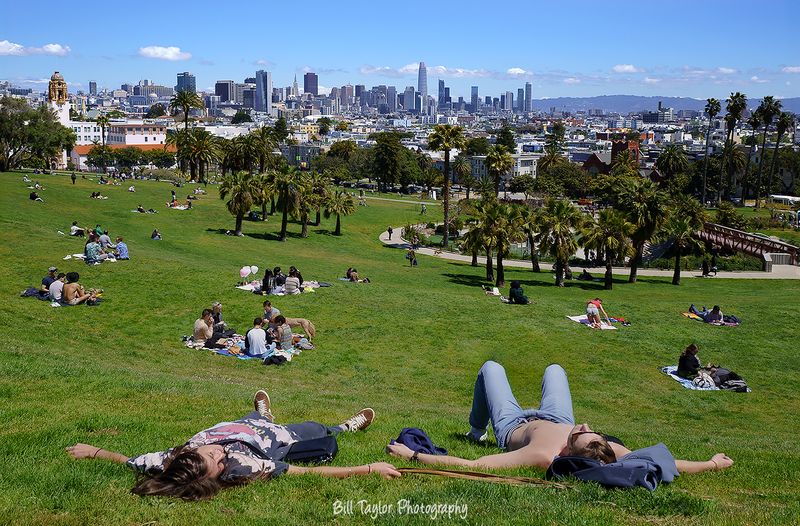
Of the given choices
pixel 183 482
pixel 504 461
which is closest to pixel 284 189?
pixel 504 461

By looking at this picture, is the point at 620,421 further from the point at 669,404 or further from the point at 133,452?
the point at 133,452

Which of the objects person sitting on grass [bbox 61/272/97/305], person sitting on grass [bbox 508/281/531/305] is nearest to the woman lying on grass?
person sitting on grass [bbox 61/272/97/305]

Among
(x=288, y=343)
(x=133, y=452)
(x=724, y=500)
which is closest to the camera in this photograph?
(x=724, y=500)

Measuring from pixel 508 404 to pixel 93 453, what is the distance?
14.9ft

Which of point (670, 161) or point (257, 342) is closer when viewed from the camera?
point (257, 342)

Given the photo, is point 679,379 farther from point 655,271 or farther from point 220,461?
point 655,271

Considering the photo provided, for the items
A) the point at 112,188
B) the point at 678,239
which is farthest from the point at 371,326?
the point at 112,188

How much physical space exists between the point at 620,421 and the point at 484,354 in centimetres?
608

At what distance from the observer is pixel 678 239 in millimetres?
44688

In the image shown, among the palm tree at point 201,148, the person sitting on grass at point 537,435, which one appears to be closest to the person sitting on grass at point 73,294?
the person sitting on grass at point 537,435

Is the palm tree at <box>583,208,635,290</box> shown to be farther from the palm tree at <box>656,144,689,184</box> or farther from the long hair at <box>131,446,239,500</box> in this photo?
the palm tree at <box>656,144,689,184</box>

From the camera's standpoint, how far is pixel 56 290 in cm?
2097

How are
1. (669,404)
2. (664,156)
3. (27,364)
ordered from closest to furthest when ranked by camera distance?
(27,364) → (669,404) → (664,156)

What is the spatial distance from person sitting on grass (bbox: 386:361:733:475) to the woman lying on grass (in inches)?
47.2
